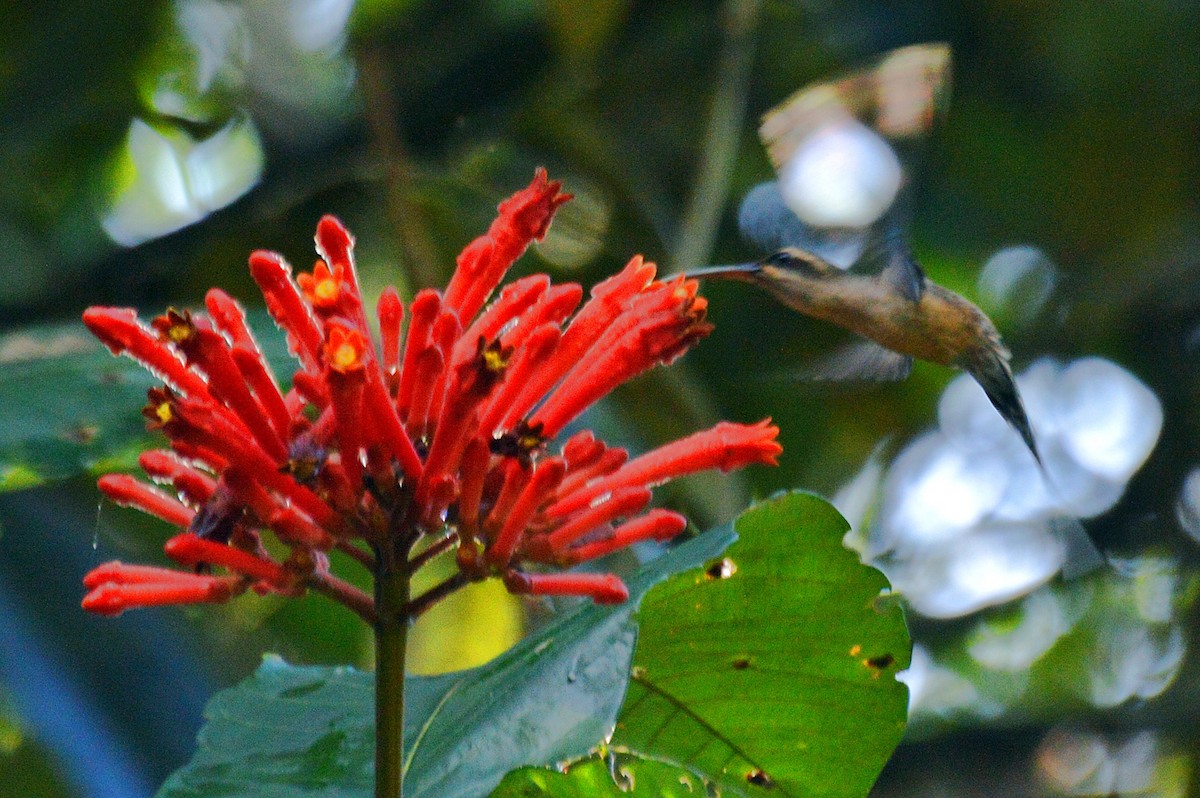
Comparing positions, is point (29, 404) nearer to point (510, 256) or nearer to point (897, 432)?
point (510, 256)

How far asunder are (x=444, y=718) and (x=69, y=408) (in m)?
1.04

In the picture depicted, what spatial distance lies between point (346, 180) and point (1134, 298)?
251 centimetres

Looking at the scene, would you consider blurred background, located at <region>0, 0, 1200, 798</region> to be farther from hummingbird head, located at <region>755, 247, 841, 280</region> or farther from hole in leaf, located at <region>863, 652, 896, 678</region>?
hole in leaf, located at <region>863, 652, 896, 678</region>

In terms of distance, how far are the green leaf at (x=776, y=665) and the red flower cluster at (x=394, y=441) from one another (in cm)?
10

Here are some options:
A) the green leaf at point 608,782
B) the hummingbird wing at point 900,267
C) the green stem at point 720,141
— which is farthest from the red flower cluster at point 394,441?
the green stem at point 720,141

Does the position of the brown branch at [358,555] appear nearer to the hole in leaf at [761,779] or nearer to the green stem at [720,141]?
the hole in leaf at [761,779]

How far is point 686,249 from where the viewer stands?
11.2 feet

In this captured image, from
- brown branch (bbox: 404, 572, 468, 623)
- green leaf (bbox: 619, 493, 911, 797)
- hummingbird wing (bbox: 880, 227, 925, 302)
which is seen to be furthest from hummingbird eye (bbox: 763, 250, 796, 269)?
brown branch (bbox: 404, 572, 468, 623)

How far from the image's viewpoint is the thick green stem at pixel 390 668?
127 centimetres

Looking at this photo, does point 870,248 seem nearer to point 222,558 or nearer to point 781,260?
point 781,260

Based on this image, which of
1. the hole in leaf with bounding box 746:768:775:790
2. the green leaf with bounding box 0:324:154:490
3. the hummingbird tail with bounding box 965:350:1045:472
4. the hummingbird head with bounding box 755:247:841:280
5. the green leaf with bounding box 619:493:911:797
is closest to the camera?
the green leaf with bounding box 619:493:911:797

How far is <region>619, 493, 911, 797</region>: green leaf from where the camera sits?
60.4 inches

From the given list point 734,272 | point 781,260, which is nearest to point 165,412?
point 734,272

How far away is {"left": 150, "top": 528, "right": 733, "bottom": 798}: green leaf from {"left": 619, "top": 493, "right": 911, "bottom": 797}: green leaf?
0.11m
